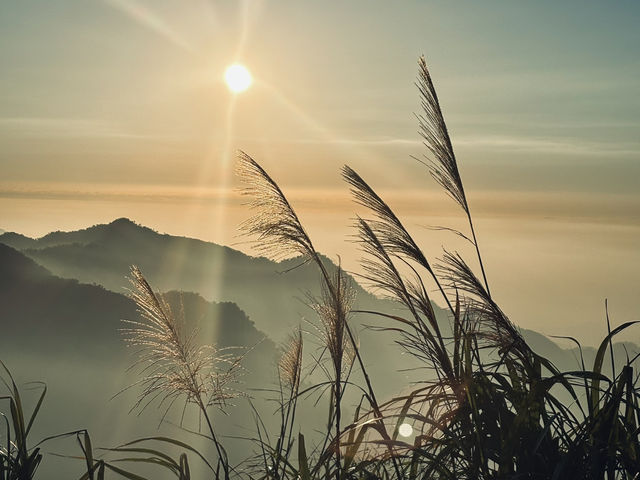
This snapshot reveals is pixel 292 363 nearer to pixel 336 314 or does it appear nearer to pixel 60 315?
pixel 336 314

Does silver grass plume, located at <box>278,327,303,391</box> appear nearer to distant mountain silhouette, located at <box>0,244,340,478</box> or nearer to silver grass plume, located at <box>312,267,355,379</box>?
silver grass plume, located at <box>312,267,355,379</box>

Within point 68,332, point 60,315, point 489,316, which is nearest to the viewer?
point 489,316

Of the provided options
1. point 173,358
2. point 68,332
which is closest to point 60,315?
point 68,332

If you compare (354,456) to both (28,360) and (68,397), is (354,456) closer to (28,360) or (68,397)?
(68,397)

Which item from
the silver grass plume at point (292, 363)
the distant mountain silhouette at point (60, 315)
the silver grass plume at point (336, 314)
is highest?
the distant mountain silhouette at point (60, 315)

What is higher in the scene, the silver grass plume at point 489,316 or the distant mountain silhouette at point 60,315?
the distant mountain silhouette at point 60,315

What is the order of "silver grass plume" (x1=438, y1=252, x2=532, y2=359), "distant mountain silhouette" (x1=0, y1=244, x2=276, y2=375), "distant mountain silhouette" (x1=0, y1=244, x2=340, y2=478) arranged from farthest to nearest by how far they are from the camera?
"distant mountain silhouette" (x1=0, y1=244, x2=276, y2=375) → "distant mountain silhouette" (x1=0, y1=244, x2=340, y2=478) → "silver grass plume" (x1=438, y1=252, x2=532, y2=359)

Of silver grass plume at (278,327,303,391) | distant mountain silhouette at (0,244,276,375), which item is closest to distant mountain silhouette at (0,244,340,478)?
distant mountain silhouette at (0,244,276,375)

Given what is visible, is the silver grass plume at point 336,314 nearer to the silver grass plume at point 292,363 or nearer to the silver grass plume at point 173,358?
the silver grass plume at point 292,363

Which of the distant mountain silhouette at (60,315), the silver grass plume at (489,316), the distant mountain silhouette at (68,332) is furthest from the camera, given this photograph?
the distant mountain silhouette at (60,315)

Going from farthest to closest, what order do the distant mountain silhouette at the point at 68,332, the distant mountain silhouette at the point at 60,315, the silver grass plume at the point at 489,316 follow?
the distant mountain silhouette at the point at 60,315
the distant mountain silhouette at the point at 68,332
the silver grass plume at the point at 489,316

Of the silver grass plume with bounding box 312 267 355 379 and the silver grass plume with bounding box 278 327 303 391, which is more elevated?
the silver grass plume with bounding box 312 267 355 379

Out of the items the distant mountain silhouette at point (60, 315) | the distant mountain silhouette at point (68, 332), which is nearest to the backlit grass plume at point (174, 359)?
the distant mountain silhouette at point (68, 332)

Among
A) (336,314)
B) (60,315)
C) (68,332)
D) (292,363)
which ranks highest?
(60,315)
